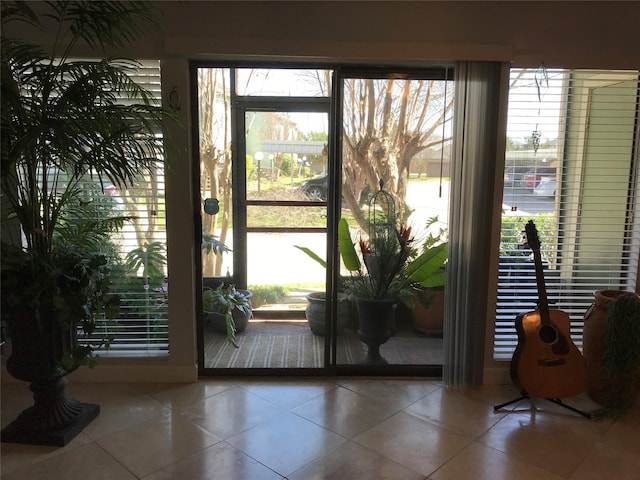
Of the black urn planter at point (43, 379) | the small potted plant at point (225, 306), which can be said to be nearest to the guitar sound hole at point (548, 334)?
the small potted plant at point (225, 306)

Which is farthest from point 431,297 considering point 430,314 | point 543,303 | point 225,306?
point 225,306

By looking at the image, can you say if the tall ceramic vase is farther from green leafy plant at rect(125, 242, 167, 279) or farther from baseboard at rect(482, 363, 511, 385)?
green leafy plant at rect(125, 242, 167, 279)

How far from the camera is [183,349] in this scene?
2969 mm

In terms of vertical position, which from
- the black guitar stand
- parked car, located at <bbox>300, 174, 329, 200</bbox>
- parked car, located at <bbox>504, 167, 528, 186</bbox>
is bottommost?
the black guitar stand

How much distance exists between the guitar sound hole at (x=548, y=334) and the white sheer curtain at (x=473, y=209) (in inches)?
14.3

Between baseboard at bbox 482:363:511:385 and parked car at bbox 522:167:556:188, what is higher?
parked car at bbox 522:167:556:188

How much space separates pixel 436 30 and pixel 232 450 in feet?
8.06

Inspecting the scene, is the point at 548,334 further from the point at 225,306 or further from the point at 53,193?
the point at 53,193

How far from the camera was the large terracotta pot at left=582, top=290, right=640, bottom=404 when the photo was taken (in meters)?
2.69

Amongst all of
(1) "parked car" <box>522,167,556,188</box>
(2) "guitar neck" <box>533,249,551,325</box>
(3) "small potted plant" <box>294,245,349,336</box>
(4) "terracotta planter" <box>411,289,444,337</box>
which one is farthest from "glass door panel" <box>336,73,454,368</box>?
(2) "guitar neck" <box>533,249,551,325</box>

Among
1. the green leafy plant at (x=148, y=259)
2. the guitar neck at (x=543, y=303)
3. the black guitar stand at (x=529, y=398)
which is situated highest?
the green leafy plant at (x=148, y=259)

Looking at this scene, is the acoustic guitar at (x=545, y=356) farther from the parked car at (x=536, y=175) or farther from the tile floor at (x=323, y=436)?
the parked car at (x=536, y=175)

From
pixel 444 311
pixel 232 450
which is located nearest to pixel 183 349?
pixel 232 450

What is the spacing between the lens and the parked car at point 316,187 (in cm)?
307
